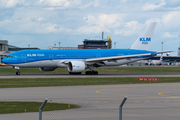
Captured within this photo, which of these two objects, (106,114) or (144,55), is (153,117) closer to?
(106,114)

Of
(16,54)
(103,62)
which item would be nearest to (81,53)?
(103,62)

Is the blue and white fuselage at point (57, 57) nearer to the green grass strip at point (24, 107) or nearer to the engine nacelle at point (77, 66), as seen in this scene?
the engine nacelle at point (77, 66)

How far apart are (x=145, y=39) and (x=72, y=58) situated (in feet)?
53.4

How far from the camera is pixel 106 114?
14.6 m

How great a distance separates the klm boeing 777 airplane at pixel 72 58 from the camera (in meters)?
49.8

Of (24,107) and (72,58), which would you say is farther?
(72,58)

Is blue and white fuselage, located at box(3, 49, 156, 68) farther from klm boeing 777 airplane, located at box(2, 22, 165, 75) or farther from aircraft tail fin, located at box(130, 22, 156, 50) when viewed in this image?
aircraft tail fin, located at box(130, 22, 156, 50)

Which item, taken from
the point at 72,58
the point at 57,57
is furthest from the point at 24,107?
the point at 72,58

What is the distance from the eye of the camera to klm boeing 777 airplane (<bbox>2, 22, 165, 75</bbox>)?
49.8 metres

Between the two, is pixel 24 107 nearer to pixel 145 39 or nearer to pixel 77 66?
pixel 77 66

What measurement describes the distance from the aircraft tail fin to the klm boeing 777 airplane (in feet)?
4.12

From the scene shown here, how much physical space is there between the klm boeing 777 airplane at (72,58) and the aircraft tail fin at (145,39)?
1.26 metres

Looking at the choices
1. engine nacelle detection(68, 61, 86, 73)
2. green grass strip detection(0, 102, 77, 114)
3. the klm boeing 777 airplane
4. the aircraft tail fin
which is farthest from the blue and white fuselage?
green grass strip detection(0, 102, 77, 114)

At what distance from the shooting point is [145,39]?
194 ft
